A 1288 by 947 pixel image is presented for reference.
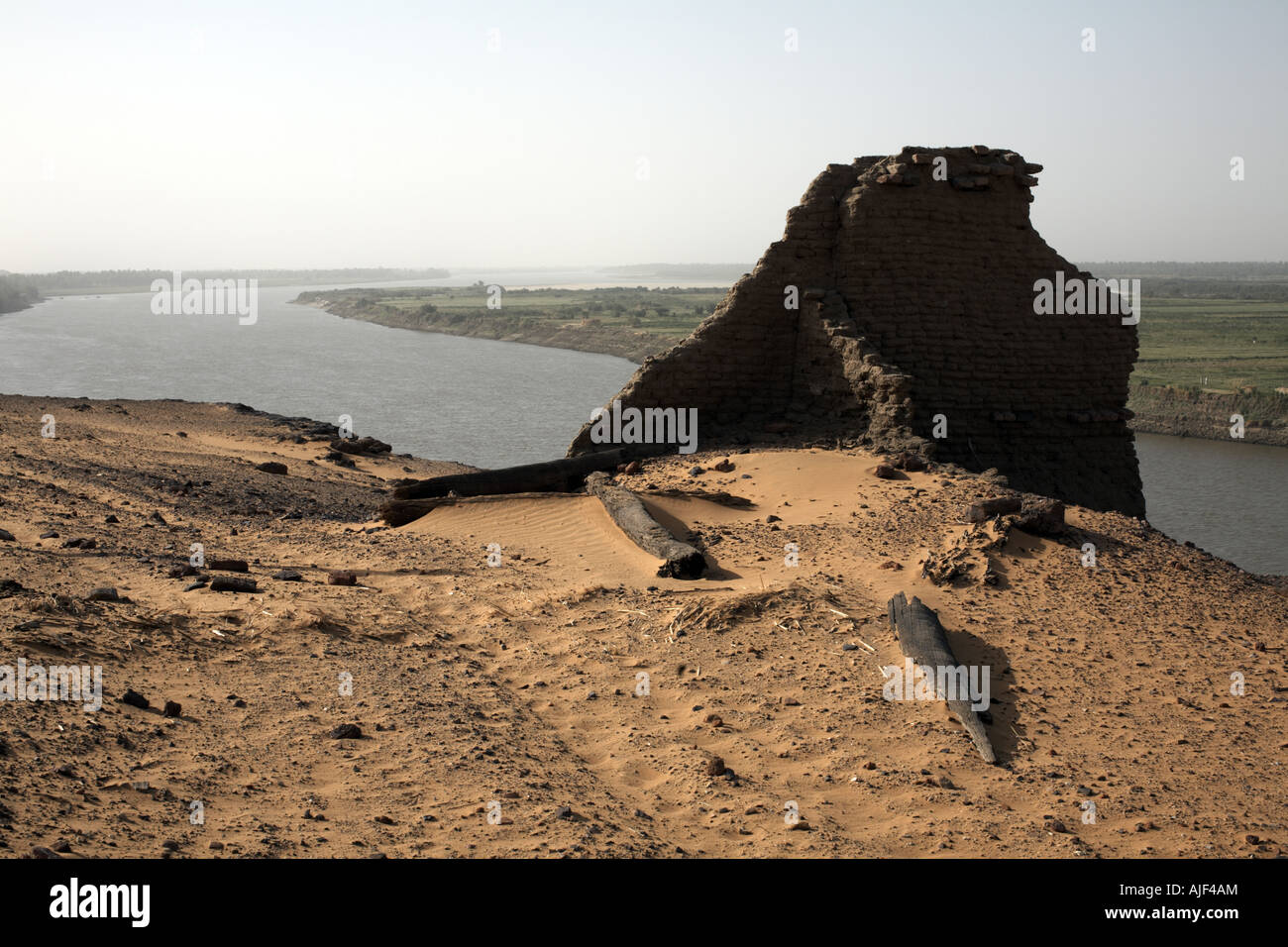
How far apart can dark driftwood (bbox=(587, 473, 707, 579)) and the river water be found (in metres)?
13.3

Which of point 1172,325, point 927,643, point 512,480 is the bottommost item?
point 927,643

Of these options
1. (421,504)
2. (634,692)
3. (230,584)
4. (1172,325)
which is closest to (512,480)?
(421,504)

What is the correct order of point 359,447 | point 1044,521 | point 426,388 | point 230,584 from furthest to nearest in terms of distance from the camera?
point 426,388
point 359,447
point 1044,521
point 230,584

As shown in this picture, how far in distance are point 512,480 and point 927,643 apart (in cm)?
665

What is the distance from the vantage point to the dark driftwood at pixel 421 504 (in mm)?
11328

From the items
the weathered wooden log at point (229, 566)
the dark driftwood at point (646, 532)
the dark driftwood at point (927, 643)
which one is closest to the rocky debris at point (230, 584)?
the weathered wooden log at point (229, 566)

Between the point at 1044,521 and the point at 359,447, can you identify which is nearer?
the point at 1044,521

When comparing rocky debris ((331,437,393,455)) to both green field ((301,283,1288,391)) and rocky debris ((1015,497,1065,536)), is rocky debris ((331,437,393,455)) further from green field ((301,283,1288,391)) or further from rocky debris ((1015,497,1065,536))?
green field ((301,283,1288,391))

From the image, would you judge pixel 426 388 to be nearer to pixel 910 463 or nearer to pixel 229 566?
pixel 910 463

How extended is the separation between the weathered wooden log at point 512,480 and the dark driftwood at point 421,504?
34cm

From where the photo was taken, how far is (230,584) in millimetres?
7773

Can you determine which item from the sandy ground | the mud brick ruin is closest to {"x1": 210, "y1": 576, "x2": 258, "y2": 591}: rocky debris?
the sandy ground

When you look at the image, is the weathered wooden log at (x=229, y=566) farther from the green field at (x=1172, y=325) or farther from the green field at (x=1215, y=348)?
the green field at (x=1215, y=348)
